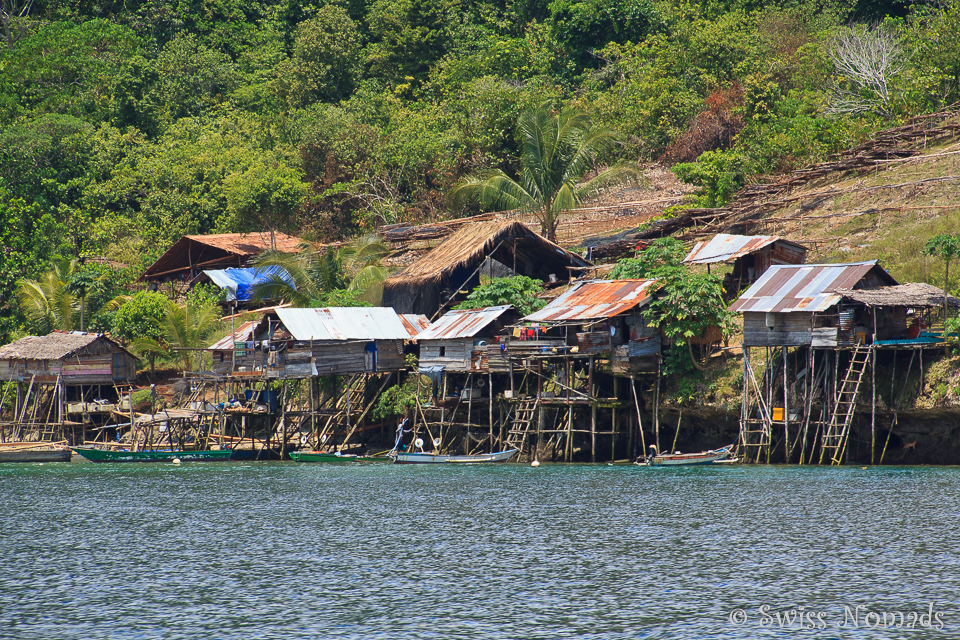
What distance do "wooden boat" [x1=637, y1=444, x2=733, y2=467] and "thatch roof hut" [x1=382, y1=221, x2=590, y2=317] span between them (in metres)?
13.4

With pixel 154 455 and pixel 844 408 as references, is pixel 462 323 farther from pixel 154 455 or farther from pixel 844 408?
pixel 844 408

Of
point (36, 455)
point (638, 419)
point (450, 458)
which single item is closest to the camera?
point (638, 419)

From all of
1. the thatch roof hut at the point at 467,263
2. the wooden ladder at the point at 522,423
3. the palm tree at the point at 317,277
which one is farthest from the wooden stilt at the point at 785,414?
the palm tree at the point at 317,277

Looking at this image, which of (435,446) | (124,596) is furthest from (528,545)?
(435,446)

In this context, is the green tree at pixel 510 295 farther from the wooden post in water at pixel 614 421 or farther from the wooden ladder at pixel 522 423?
the wooden post in water at pixel 614 421

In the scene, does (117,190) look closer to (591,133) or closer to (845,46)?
(591,133)

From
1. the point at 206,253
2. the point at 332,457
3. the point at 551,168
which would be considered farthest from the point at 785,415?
the point at 206,253

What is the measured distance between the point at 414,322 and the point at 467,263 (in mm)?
3659

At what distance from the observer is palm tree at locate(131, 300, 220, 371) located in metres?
51.0

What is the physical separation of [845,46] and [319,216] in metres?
32.2

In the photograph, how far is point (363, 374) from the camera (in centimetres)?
4472

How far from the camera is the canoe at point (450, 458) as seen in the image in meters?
39.8

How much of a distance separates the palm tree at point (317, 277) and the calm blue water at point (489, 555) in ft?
47.8

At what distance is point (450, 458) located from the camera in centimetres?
4012
